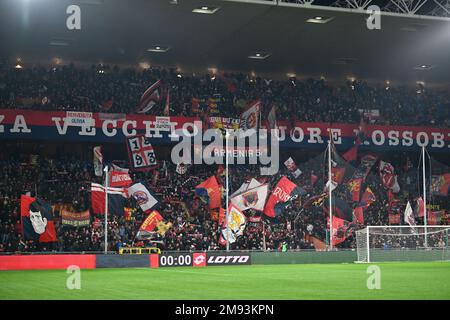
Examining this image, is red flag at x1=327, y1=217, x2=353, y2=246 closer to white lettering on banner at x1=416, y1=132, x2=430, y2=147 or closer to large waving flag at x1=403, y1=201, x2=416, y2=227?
large waving flag at x1=403, y1=201, x2=416, y2=227

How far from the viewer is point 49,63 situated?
5406cm

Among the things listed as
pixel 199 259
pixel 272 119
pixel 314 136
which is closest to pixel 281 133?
pixel 272 119

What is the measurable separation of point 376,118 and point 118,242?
2361 centimetres

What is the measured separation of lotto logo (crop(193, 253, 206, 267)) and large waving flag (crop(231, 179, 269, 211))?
7.97m

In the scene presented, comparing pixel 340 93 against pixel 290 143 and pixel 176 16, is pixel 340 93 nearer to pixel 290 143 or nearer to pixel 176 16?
pixel 290 143

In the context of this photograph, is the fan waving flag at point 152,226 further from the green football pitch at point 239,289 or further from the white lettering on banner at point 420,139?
the white lettering on banner at point 420,139

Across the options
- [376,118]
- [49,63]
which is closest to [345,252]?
[376,118]

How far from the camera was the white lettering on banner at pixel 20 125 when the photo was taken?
46.3 metres

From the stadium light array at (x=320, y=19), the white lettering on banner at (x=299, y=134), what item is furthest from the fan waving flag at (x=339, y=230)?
the stadium light array at (x=320, y=19)

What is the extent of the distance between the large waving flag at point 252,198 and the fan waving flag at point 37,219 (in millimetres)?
11313

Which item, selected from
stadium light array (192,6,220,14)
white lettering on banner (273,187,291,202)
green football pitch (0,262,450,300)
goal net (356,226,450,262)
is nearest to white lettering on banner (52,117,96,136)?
stadium light array (192,6,220,14)

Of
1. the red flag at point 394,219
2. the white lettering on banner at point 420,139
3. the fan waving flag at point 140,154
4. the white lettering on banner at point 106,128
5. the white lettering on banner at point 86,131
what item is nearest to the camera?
the white lettering on banner at point 86,131

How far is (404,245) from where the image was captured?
43281mm

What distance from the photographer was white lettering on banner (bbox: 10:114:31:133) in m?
46.3
